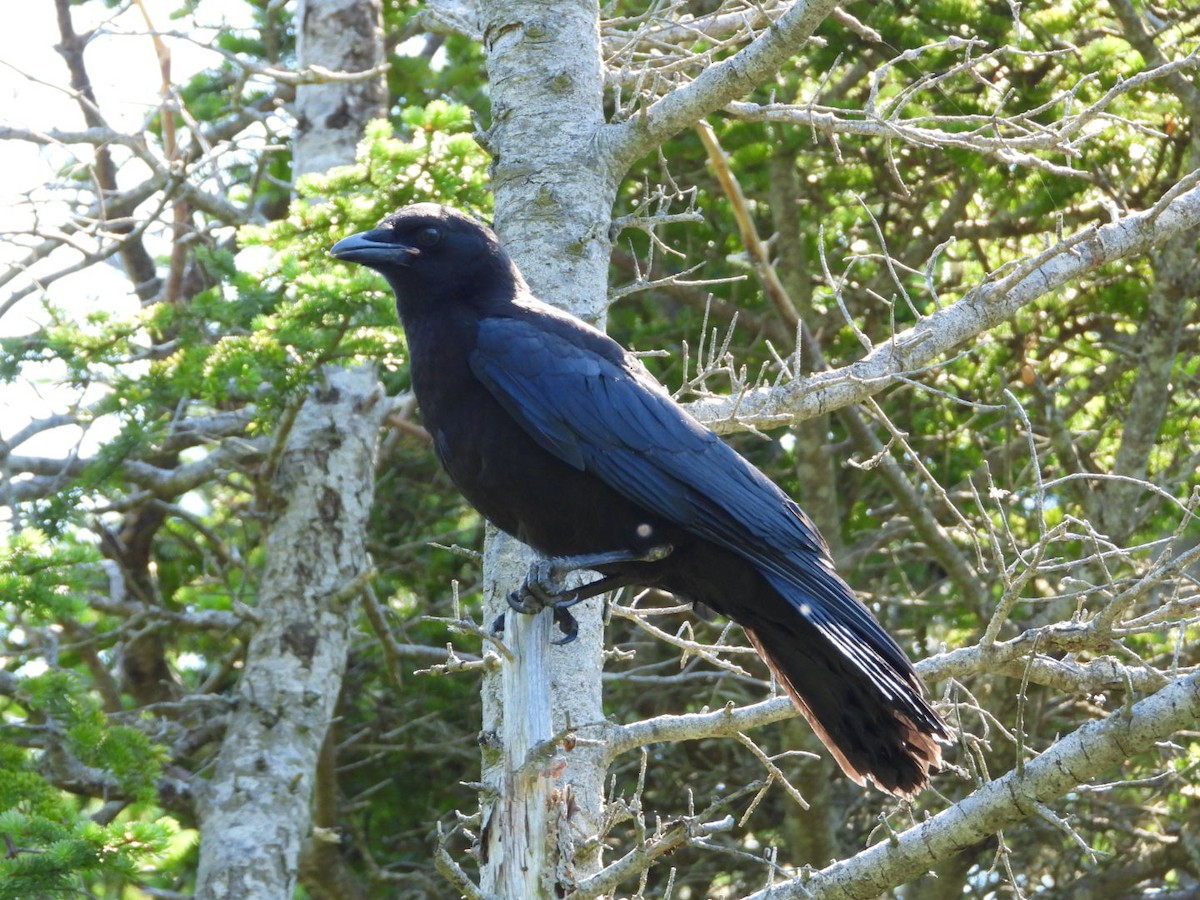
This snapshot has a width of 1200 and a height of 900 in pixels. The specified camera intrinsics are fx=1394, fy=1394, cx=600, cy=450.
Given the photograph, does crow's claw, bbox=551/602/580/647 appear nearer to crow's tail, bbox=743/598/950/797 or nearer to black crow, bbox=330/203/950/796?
black crow, bbox=330/203/950/796

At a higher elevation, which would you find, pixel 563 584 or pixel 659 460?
pixel 659 460

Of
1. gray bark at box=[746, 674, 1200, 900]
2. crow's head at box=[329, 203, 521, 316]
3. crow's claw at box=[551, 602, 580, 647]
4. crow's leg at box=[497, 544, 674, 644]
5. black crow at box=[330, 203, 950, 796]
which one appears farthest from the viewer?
crow's head at box=[329, 203, 521, 316]

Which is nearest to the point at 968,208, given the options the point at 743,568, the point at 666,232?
the point at 666,232

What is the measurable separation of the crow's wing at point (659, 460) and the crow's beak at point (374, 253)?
1.42 feet

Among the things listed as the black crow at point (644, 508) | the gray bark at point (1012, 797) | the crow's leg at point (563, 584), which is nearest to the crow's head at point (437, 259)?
the black crow at point (644, 508)

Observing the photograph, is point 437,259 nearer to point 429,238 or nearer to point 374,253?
point 429,238

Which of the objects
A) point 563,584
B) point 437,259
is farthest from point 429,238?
point 563,584

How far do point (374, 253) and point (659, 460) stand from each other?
1.18m

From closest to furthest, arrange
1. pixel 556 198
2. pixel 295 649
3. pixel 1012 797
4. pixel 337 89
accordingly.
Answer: pixel 1012 797, pixel 556 198, pixel 295 649, pixel 337 89

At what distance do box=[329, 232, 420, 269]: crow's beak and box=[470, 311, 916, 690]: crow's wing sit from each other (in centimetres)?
43

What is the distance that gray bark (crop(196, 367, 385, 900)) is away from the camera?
682 centimetres

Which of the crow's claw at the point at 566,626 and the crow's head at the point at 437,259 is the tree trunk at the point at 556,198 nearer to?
the crow's claw at the point at 566,626

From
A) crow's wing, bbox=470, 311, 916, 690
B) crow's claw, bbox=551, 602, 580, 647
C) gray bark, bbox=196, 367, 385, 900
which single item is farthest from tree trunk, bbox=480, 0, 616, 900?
gray bark, bbox=196, 367, 385, 900

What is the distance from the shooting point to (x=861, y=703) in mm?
3836
